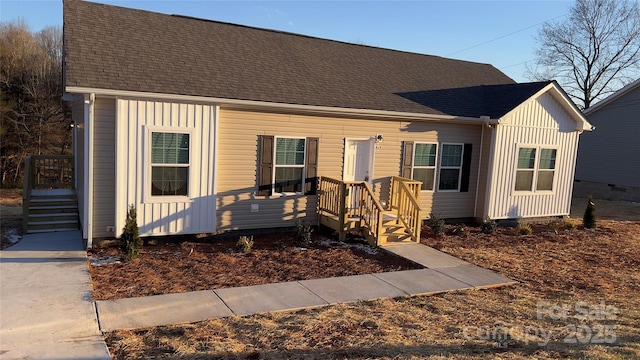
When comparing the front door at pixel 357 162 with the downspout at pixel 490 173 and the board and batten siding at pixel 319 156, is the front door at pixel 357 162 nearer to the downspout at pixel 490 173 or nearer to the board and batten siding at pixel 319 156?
the board and batten siding at pixel 319 156

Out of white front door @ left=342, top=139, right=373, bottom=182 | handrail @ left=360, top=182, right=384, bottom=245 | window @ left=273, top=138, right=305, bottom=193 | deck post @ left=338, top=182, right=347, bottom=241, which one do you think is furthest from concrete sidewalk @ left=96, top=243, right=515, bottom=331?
window @ left=273, top=138, right=305, bottom=193

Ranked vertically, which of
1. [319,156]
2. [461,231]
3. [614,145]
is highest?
[614,145]

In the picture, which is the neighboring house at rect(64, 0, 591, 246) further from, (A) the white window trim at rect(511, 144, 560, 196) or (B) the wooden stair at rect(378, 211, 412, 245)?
(B) the wooden stair at rect(378, 211, 412, 245)

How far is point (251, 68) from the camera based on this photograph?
1080cm

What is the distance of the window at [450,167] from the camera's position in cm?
1241

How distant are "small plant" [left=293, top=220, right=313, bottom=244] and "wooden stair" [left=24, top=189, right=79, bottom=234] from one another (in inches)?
196

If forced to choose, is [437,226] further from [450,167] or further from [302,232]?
[302,232]

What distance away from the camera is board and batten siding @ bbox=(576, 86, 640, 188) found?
2027 centimetres

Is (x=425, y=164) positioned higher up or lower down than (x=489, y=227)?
higher up

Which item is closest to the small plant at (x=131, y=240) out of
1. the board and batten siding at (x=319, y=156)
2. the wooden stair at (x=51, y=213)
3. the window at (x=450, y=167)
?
the board and batten siding at (x=319, y=156)

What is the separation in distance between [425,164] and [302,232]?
13.9ft

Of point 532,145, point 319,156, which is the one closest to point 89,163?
point 319,156

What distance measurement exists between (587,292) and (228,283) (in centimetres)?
567

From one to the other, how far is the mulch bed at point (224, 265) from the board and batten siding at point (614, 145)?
16877mm
